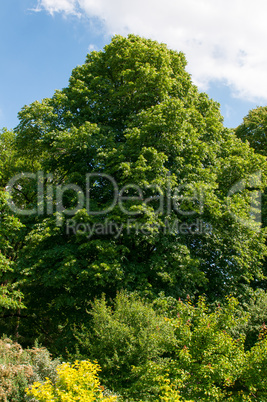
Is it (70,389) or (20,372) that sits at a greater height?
(70,389)

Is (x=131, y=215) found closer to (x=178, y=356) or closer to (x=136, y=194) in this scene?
(x=136, y=194)

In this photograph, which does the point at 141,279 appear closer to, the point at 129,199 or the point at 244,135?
the point at 129,199

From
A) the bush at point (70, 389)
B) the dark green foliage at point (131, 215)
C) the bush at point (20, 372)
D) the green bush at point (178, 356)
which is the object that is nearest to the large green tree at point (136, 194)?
the dark green foliage at point (131, 215)

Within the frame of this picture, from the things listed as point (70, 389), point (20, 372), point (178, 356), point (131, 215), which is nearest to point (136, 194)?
point (131, 215)

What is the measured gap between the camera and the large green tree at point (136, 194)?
11.6m

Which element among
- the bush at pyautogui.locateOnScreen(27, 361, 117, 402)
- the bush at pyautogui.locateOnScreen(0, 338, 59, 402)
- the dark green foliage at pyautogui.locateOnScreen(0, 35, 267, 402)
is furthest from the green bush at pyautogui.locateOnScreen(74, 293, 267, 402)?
the bush at pyautogui.locateOnScreen(27, 361, 117, 402)

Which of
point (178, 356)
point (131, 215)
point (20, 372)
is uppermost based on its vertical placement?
point (131, 215)

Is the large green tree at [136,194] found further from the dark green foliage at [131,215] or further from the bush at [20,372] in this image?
the bush at [20,372]

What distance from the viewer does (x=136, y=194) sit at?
40.0ft

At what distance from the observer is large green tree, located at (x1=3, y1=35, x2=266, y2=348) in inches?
457

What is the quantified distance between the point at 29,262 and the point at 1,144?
39.6 ft

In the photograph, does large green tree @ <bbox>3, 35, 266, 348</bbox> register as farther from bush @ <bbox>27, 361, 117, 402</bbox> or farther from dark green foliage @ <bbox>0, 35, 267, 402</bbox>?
bush @ <bbox>27, 361, 117, 402</bbox>

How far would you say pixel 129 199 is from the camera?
39.3 ft

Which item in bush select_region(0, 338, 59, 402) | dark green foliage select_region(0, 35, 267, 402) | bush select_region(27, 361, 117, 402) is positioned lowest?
bush select_region(0, 338, 59, 402)
